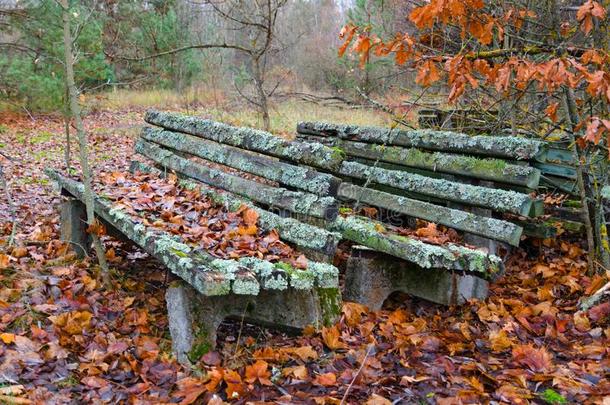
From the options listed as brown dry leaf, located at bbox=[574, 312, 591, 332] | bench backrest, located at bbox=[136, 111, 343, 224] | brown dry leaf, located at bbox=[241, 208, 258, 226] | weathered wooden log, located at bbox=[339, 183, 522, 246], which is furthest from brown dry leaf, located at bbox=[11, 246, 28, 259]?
brown dry leaf, located at bbox=[574, 312, 591, 332]

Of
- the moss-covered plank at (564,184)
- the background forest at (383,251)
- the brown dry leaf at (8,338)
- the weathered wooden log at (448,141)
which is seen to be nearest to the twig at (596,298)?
the background forest at (383,251)

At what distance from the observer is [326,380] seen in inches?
116

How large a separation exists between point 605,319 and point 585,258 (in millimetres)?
1394

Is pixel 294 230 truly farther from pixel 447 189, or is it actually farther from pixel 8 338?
pixel 8 338

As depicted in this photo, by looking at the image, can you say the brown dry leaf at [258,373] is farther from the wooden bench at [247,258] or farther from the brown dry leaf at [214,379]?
the wooden bench at [247,258]

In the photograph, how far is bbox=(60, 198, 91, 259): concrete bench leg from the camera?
4.98 metres

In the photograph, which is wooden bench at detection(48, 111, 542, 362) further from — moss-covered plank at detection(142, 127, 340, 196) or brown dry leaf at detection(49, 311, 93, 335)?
brown dry leaf at detection(49, 311, 93, 335)

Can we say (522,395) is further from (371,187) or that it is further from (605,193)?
(371,187)

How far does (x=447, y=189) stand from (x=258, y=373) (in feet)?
7.60

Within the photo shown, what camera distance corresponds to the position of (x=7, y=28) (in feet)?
51.1

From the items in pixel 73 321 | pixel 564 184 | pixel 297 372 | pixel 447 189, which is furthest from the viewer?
pixel 564 184

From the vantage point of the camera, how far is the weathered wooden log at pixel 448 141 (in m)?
4.13

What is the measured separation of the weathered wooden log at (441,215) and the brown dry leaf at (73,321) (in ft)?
8.13

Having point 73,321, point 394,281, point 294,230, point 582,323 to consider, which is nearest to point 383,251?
point 394,281
